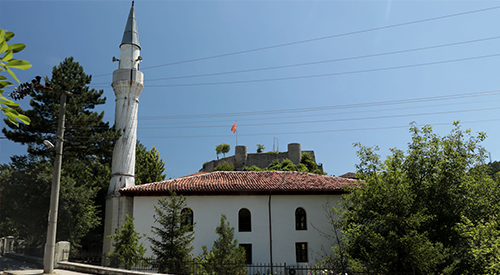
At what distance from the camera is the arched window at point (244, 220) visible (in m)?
19.1

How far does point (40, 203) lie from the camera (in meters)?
19.6

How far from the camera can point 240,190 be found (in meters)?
18.9

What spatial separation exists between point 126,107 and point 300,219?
13.9 meters

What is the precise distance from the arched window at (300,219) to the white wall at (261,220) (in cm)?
29

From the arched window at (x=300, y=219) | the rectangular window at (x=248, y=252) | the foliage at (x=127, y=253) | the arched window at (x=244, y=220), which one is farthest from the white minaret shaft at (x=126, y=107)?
the arched window at (x=300, y=219)

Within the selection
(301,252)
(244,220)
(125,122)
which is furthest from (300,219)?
(125,122)

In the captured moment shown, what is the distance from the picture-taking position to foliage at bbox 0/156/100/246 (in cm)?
1950

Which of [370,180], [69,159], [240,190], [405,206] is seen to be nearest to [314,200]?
[240,190]

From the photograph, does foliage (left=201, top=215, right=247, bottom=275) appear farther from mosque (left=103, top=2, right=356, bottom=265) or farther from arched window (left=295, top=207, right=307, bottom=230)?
arched window (left=295, top=207, right=307, bottom=230)

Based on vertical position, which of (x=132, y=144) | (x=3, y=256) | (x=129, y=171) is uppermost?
(x=132, y=144)

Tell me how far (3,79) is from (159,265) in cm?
1412

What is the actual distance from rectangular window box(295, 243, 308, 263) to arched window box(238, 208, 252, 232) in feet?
9.46

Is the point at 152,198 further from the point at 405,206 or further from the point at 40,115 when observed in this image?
the point at 405,206

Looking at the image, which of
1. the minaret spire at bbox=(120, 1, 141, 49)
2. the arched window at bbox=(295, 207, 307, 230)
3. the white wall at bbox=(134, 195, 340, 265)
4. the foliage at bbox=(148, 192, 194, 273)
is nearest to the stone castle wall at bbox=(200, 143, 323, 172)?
the minaret spire at bbox=(120, 1, 141, 49)
